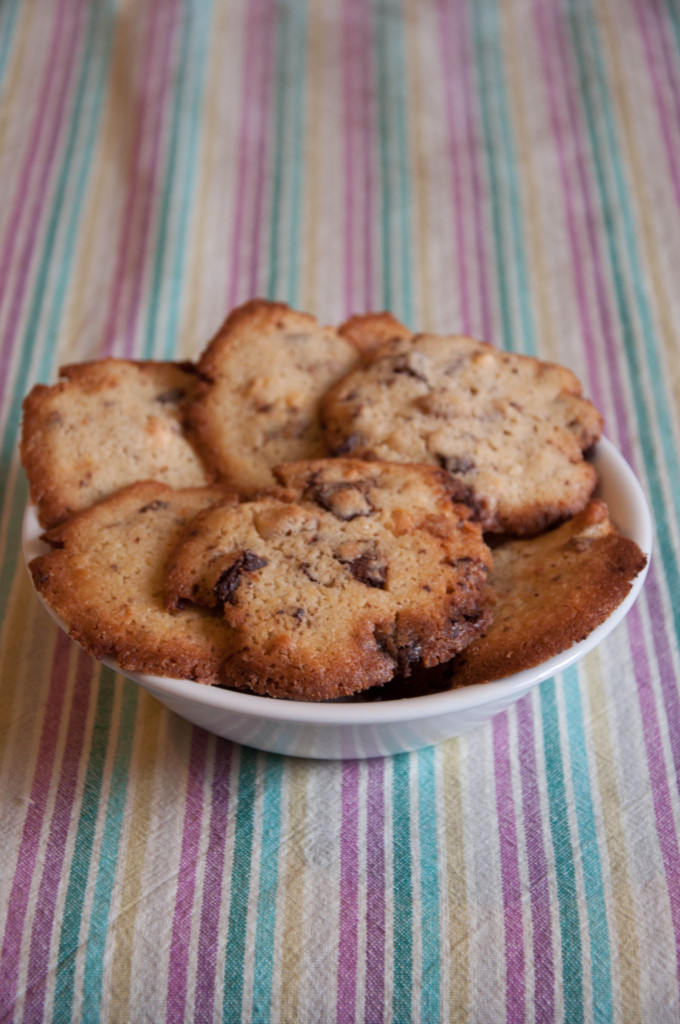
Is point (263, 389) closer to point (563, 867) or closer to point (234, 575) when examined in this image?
point (234, 575)

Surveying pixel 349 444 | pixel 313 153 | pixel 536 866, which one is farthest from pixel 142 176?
pixel 536 866

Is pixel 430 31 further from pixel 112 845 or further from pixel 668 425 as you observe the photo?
pixel 112 845

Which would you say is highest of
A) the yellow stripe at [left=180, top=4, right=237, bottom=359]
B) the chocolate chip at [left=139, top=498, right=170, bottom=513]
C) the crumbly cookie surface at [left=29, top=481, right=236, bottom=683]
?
the yellow stripe at [left=180, top=4, right=237, bottom=359]

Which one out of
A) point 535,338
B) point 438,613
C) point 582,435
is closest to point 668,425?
point 535,338

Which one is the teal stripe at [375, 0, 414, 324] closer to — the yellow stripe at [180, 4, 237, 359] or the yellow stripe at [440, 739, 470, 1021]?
the yellow stripe at [180, 4, 237, 359]

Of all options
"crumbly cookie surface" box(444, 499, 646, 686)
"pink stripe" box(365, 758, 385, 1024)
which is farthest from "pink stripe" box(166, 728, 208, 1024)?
"crumbly cookie surface" box(444, 499, 646, 686)
